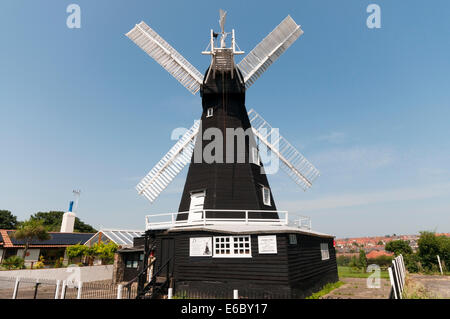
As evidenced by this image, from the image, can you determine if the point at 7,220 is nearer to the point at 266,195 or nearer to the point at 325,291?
the point at 266,195

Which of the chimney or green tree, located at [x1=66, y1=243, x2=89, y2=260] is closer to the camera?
green tree, located at [x1=66, y1=243, x2=89, y2=260]

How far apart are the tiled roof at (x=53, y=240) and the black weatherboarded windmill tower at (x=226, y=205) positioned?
18274mm

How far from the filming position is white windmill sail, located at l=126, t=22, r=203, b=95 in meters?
19.6

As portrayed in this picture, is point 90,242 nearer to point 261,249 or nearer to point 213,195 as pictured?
point 213,195

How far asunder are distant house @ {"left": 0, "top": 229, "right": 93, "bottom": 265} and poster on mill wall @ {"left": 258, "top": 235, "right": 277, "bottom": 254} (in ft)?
81.7

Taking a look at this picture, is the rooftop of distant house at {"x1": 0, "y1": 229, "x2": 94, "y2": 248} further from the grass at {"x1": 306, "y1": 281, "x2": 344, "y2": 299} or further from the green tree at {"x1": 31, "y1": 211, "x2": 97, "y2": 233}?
the green tree at {"x1": 31, "y1": 211, "x2": 97, "y2": 233}

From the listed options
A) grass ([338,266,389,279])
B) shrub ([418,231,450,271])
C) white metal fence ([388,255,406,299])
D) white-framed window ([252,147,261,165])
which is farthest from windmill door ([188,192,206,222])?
shrub ([418,231,450,271])

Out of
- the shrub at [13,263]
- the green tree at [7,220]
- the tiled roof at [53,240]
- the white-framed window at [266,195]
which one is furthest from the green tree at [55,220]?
the white-framed window at [266,195]

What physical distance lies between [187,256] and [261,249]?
4.09 m

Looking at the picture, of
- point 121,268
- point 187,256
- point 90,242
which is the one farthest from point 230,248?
point 90,242

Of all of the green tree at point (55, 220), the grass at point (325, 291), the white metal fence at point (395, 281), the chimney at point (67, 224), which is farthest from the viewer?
the green tree at point (55, 220)

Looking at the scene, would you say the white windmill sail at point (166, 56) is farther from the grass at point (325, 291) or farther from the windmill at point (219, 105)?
the grass at point (325, 291)

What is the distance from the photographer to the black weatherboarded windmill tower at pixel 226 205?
12.1m

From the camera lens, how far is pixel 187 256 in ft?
43.8
